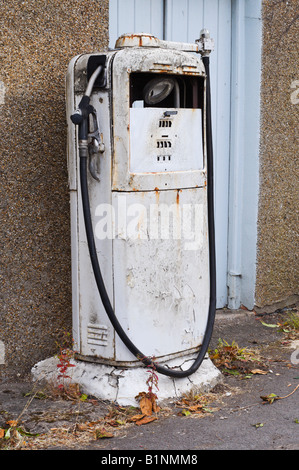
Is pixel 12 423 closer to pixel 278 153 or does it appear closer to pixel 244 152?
pixel 244 152

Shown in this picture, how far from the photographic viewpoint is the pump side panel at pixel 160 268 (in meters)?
3.28

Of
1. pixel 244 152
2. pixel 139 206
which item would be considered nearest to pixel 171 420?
pixel 139 206

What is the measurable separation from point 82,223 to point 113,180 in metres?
0.31

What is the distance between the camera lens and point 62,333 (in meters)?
3.77

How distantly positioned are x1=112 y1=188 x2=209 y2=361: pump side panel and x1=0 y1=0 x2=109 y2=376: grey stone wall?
555 millimetres

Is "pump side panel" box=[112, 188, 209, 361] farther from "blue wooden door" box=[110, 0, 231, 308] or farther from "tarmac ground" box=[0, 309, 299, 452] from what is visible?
"blue wooden door" box=[110, 0, 231, 308]

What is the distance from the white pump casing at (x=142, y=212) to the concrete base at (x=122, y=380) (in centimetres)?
6

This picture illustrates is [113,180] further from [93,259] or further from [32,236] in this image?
[32,236]

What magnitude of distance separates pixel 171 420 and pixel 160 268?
2.48 ft

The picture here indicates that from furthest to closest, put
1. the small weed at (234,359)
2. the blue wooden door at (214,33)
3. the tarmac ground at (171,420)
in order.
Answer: the blue wooden door at (214,33) → the small weed at (234,359) → the tarmac ground at (171,420)

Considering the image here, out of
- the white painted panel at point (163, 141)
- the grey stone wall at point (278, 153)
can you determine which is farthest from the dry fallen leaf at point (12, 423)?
the grey stone wall at point (278, 153)

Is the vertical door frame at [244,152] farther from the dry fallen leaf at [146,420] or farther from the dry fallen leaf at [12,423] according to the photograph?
the dry fallen leaf at [12,423]

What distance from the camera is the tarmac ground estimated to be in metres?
2.97
